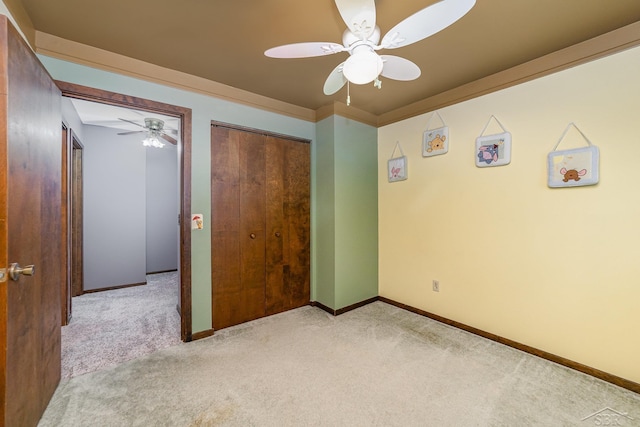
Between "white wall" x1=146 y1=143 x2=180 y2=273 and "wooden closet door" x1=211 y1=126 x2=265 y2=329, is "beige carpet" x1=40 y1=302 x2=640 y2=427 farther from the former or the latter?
"white wall" x1=146 y1=143 x2=180 y2=273

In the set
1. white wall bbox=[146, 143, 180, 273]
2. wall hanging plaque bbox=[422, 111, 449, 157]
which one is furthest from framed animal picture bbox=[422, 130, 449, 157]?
white wall bbox=[146, 143, 180, 273]

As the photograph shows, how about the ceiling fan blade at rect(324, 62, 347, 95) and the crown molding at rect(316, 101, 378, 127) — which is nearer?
the ceiling fan blade at rect(324, 62, 347, 95)

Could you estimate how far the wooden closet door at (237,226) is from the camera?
2590mm

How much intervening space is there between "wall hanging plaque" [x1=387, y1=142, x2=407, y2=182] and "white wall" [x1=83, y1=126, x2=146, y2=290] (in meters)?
3.89

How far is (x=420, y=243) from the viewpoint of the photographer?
9.83ft

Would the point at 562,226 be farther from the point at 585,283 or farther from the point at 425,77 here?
the point at 425,77

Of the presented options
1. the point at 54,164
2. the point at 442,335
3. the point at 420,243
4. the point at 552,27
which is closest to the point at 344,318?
the point at 442,335

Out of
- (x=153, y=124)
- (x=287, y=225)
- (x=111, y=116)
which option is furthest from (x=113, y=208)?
(x=287, y=225)

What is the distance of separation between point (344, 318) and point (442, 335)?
3.24 feet

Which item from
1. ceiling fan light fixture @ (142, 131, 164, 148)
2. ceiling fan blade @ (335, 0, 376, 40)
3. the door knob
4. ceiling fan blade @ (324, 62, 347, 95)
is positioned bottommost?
the door knob

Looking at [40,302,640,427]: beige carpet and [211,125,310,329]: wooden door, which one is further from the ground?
[211,125,310,329]: wooden door

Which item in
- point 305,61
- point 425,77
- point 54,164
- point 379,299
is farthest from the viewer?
point 379,299

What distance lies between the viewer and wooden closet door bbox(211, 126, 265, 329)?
8.50ft

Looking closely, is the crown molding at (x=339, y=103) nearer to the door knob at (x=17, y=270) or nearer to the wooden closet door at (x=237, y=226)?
the wooden closet door at (x=237, y=226)
